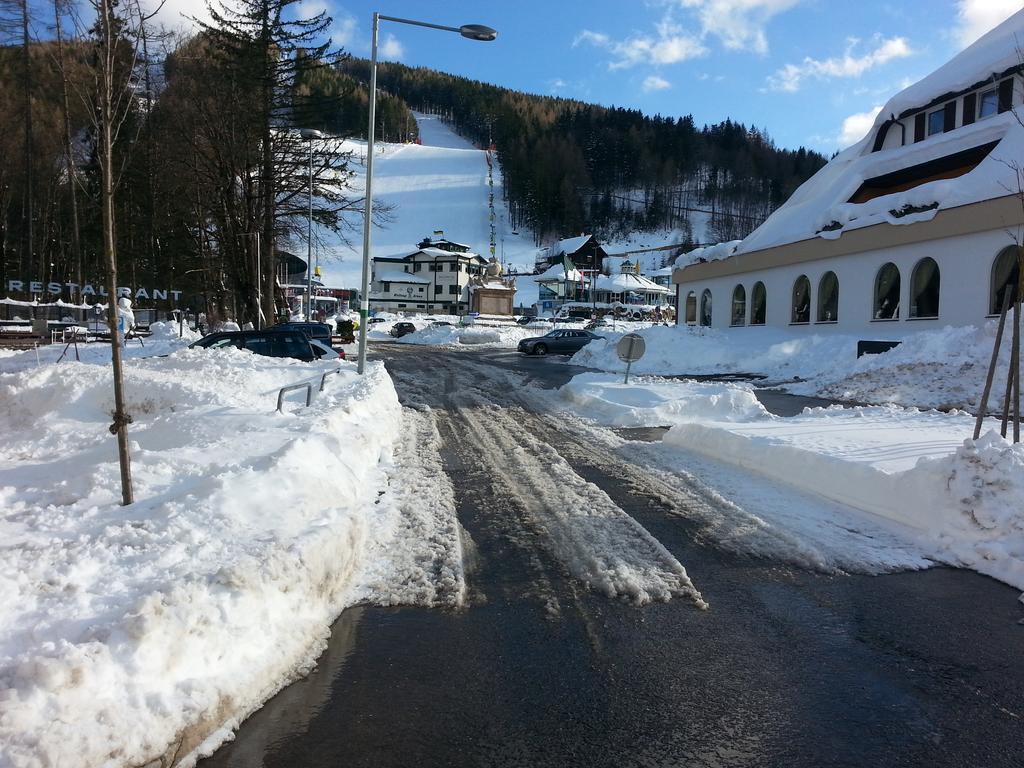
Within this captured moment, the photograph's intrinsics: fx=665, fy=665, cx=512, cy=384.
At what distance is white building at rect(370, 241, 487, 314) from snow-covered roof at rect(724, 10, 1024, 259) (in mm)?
69007

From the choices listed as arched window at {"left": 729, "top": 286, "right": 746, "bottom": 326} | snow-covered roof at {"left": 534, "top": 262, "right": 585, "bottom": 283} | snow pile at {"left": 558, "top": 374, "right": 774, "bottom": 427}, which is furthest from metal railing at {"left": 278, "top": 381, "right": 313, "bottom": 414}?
snow-covered roof at {"left": 534, "top": 262, "right": 585, "bottom": 283}

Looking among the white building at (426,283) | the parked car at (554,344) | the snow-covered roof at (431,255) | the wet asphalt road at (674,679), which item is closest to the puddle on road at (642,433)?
the wet asphalt road at (674,679)

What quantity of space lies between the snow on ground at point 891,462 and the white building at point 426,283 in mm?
89707

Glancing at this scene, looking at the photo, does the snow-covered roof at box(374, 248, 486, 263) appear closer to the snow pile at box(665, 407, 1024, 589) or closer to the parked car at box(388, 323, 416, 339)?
the parked car at box(388, 323, 416, 339)

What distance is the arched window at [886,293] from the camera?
25.0 metres

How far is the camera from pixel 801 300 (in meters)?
30.2

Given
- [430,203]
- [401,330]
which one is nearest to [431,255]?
[430,203]

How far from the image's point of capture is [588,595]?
189 inches

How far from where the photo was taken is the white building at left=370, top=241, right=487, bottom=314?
101562 millimetres

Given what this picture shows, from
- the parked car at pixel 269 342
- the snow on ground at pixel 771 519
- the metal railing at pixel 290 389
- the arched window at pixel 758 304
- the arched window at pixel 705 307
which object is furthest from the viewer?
the arched window at pixel 705 307

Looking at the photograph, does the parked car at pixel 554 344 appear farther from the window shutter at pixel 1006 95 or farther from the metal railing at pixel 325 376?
the metal railing at pixel 325 376

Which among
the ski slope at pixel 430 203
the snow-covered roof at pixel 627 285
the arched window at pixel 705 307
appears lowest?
the arched window at pixel 705 307

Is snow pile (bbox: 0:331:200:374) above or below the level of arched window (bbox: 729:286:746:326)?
below

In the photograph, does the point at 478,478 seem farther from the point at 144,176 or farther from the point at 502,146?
the point at 502,146
